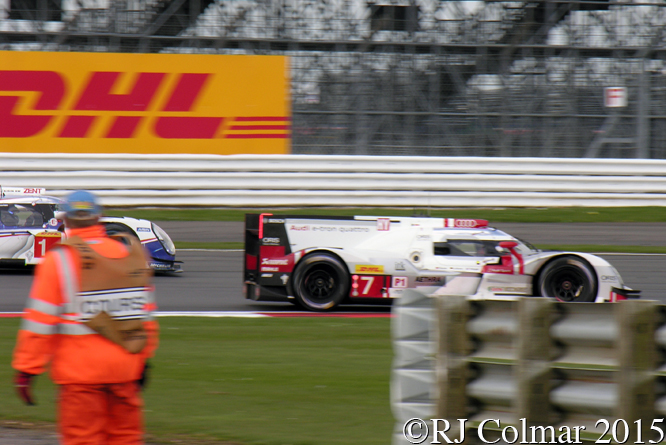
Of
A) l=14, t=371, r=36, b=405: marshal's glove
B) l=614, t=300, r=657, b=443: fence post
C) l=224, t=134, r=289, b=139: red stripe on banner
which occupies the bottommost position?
l=14, t=371, r=36, b=405: marshal's glove

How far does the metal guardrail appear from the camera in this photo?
9.92ft

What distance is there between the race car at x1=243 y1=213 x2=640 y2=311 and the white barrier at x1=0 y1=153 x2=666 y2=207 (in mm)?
6592

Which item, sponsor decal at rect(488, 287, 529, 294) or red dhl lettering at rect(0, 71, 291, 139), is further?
red dhl lettering at rect(0, 71, 291, 139)

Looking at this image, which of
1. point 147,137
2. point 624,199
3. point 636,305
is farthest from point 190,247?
point 636,305

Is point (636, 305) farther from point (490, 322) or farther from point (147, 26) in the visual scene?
point (147, 26)

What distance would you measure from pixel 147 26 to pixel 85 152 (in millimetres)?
3518

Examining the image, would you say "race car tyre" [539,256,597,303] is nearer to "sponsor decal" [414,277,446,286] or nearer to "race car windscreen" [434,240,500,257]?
"race car windscreen" [434,240,500,257]

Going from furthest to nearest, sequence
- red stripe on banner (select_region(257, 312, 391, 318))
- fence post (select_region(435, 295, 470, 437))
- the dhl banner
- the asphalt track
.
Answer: the dhl banner < the asphalt track < red stripe on banner (select_region(257, 312, 391, 318)) < fence post (select_region(435, 295, 470, 437))

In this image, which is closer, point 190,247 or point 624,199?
point 190,247

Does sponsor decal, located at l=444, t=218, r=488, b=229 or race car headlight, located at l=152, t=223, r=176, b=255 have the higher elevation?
sponsor decal, located at l=444, t=218, r=488, b=229

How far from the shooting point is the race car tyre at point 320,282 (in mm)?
10500

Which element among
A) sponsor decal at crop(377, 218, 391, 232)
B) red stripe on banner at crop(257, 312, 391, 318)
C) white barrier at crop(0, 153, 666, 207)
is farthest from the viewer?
white barrier at crop(0, 153, 666, 207)

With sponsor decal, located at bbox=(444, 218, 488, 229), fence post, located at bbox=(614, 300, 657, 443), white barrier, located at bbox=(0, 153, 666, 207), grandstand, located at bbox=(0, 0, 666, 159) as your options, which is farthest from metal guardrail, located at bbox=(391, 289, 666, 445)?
grandstand, located at bbox=(0, 0, 666, 159)

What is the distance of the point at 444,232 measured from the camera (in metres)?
10.7
